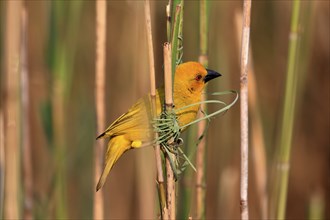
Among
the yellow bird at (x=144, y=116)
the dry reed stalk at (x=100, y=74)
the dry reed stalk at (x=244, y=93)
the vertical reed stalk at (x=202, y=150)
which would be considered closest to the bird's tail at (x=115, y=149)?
the yellow bird at (x=144, y=116)

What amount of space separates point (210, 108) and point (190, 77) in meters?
1.23

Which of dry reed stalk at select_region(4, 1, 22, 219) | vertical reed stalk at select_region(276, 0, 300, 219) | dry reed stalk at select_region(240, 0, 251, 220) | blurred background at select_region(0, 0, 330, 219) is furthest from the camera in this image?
blurred background at select_region(0, 0, 330, 219)

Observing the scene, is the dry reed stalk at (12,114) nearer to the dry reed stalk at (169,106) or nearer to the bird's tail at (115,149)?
the bird's tail at (115,149)

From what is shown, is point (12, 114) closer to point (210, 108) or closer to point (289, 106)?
point (289, 106)

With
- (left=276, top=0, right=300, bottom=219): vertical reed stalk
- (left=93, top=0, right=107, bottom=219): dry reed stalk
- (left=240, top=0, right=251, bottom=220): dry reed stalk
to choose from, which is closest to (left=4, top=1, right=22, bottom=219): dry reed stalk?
(left=93, top=0, right=107, bottom=219): dry reed stalk

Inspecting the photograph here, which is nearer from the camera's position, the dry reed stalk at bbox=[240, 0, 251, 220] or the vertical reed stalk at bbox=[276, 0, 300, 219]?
the dry reed stalk at bbox=[240, 0, 251, 220]

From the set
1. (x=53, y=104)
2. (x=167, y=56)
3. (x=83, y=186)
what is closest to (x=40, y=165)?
(x=83, y=186)

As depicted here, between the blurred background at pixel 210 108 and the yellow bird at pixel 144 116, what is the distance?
0.44m

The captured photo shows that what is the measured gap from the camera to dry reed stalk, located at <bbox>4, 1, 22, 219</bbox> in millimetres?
1771

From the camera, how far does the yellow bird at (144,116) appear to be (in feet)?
5.49

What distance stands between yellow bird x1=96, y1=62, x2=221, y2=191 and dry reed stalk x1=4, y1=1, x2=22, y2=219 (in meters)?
0.27

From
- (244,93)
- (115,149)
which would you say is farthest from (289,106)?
(115,149)

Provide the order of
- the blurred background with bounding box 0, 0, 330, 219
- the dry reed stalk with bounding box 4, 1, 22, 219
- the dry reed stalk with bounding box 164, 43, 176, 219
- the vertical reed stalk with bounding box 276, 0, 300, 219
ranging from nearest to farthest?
the dry reed stalk with bounding box 164, 43, 176, 219, the vertical reed stalk with bounding box 276, 0, 300, 219, the dry reed stalk with bounding box 4, 1, 22, 219, the blurred background with bounding box 0, 0, 330, 219

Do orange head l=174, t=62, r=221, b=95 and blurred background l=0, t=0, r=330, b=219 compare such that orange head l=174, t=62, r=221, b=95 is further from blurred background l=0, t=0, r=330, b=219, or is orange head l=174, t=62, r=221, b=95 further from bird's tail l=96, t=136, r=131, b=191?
blurred background l=0, t=0, r=330, b=219
